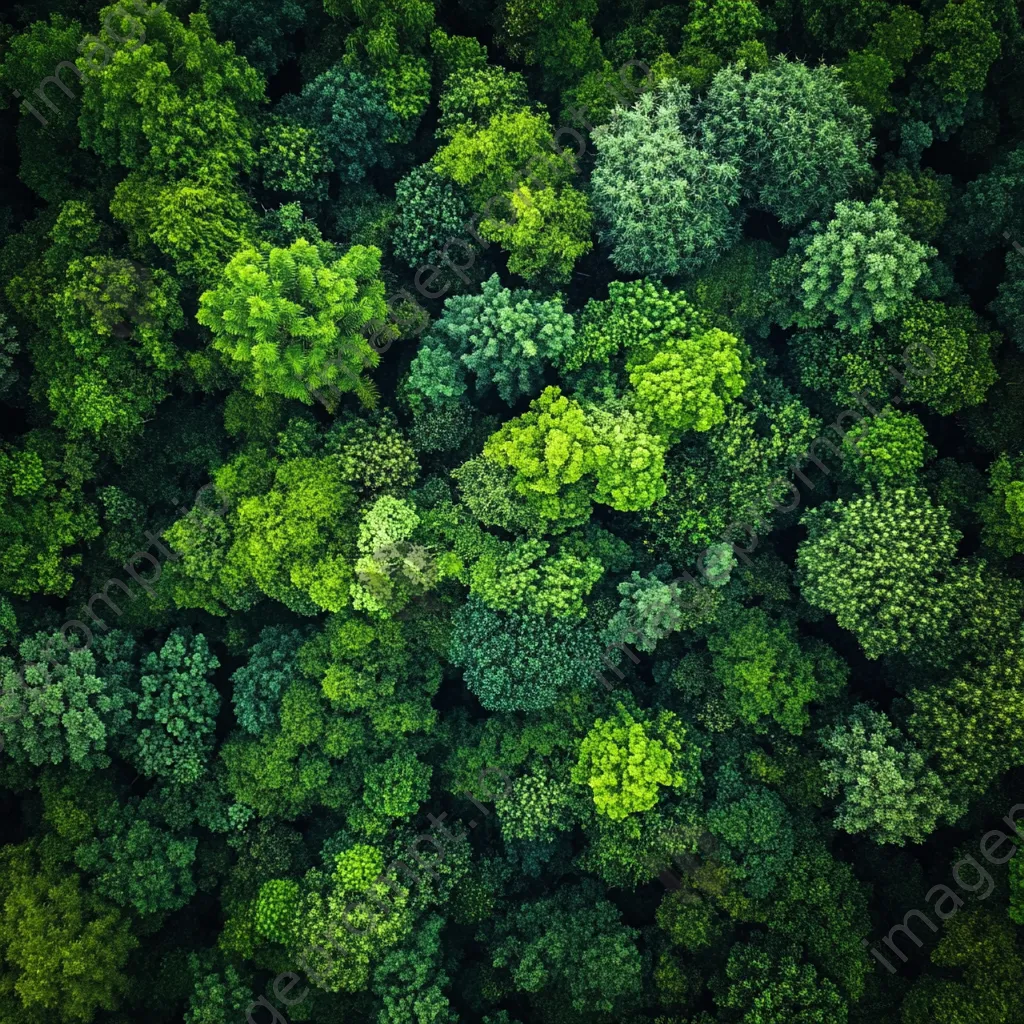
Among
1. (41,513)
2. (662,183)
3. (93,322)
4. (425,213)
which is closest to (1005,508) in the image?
(662,183)

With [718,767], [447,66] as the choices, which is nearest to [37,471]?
[447,66]

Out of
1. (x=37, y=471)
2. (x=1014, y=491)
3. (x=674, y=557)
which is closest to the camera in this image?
(x=1014, y=491)

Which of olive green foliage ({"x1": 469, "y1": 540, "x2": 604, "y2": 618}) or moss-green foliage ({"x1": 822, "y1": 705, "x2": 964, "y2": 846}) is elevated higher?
moss-green foliage ({"x1": 822, "y1": 705, "x2": 964, "y2": 846})

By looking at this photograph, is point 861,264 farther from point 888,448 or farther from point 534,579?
point 534,579

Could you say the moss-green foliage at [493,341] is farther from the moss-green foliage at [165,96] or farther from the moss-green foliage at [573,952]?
the moss-green foliage at [573,952]

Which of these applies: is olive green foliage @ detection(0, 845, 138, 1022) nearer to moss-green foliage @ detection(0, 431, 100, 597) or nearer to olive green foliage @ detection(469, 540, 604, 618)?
moss-green foliage @ detection(0, 431, 100, 597)

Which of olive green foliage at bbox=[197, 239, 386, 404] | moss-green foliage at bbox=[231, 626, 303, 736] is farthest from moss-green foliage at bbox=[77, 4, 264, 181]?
moss-green foliage at bbox=[231, 626, 303, 736]

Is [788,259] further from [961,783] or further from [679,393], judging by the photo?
[961,783]

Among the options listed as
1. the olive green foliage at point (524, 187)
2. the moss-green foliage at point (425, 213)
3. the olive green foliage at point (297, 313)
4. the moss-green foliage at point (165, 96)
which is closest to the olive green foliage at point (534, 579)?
the olive green foliage at point (297, 313)
